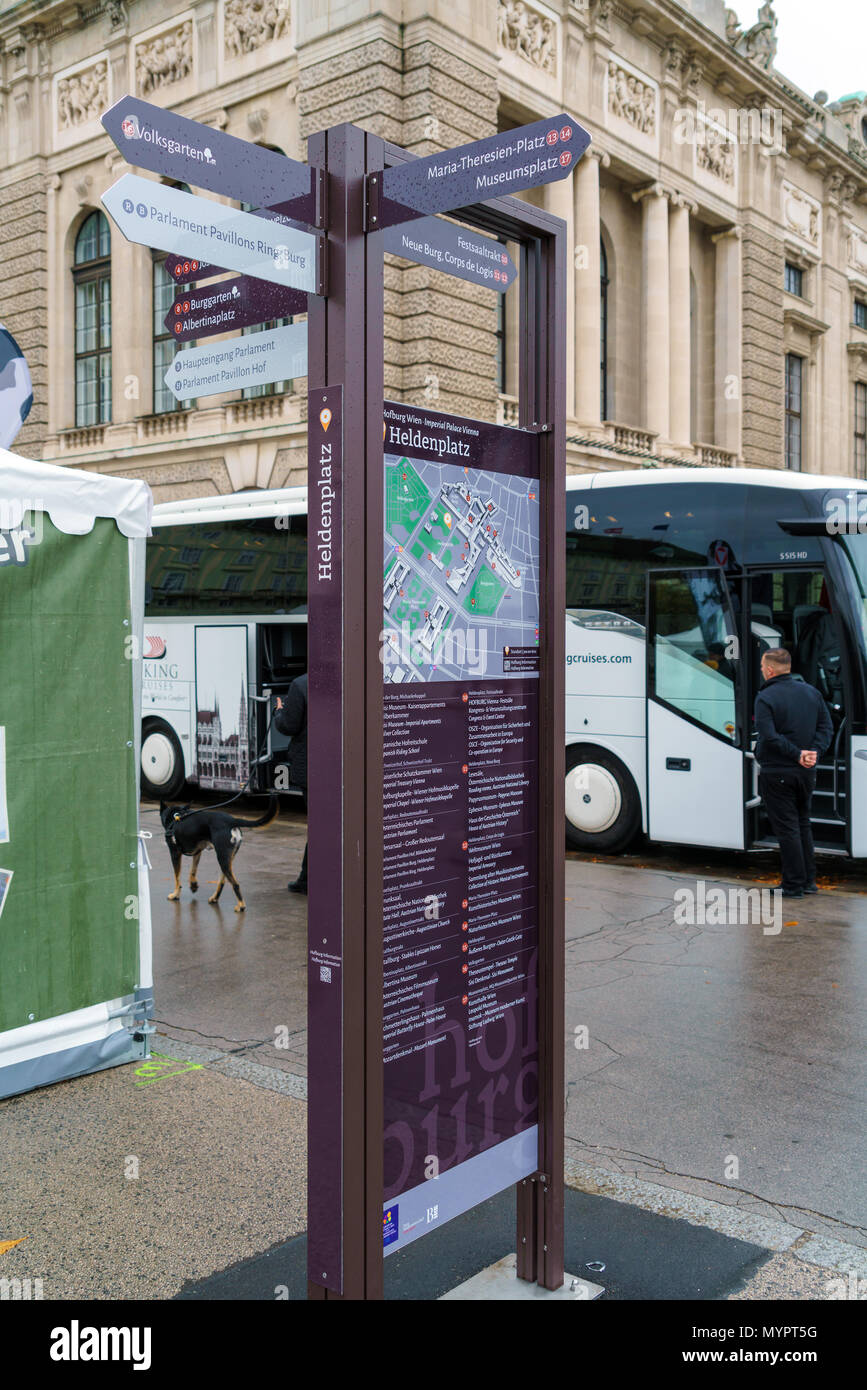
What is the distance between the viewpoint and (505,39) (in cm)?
2384

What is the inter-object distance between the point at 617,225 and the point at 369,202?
2792 centimetres

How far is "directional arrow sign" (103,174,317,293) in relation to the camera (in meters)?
2.66

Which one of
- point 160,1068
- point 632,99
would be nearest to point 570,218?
point 632,99

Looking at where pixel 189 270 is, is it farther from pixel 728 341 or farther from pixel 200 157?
pixel 728 341

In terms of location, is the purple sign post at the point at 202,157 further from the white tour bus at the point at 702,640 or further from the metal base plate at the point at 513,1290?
the white tour bus at the point at 702,640

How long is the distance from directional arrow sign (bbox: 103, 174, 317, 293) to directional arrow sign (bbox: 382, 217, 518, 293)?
292 mm

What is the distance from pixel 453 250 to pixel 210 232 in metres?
0.86

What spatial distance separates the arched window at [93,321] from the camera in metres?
28.6

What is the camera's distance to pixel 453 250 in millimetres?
3475

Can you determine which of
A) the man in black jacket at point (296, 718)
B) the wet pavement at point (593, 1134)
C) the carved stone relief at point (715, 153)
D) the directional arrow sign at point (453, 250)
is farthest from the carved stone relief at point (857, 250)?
the directional arrow sign at point (453, 250)

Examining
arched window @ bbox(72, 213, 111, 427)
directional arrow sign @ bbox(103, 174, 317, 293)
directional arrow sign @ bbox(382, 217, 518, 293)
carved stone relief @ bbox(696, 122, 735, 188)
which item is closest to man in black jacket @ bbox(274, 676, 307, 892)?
directional arrow sign @ bbox(382, 217, 518, 293)

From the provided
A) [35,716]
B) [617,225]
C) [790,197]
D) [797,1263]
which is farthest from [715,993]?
[790,197]

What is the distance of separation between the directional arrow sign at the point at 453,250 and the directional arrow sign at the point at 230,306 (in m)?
0.30

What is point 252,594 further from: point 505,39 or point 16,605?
point 505,39
